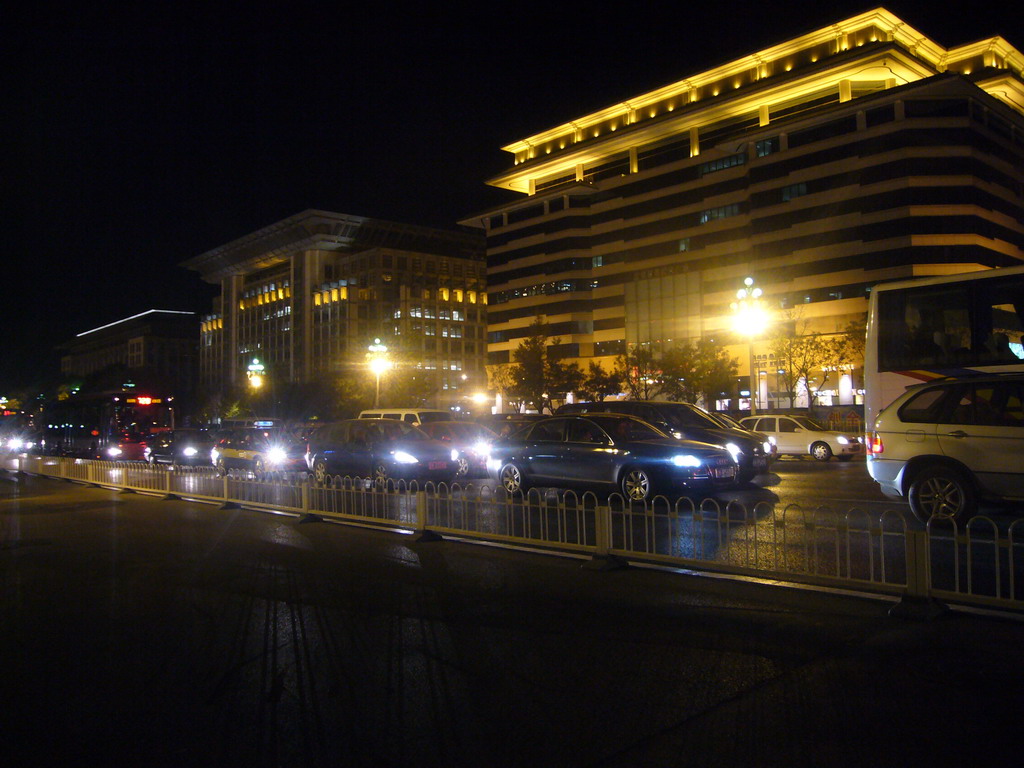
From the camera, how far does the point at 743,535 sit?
9828 millimetres

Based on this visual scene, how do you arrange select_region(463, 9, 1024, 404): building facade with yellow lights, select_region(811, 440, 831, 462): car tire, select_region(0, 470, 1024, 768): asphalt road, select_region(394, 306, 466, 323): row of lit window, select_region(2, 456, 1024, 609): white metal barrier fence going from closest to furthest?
select_region(0, 470, 1024, 768): asphalt road, select_region(2, 456, 1024, 609): white metal barrier fence, select_region(811, 440, 831, 462): car tire, select_region(463, 9, 1024, 404): building facade with yellow lights, select_region(394, 306, 466, 323): row of lit window

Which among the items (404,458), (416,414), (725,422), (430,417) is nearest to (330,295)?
(430,417)

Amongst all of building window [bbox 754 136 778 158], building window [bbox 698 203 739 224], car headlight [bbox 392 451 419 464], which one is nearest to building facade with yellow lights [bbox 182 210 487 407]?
building window [bbox 698 203 739 224]

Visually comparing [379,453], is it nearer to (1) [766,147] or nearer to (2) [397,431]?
(2) [397,431]

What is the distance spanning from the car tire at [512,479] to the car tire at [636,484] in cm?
215

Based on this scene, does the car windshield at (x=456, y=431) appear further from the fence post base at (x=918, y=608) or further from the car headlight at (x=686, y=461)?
the fence post base at (x=918, y=608)

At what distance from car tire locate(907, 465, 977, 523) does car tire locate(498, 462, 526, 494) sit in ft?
21.1

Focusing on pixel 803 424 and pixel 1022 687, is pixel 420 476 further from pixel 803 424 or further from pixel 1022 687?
pixel 803 424

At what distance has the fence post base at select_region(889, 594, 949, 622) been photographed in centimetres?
621

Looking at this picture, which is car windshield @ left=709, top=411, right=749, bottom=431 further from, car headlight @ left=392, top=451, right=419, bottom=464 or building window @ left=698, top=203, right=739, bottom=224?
building window @ left=698, top=203, right=739, bottom=224

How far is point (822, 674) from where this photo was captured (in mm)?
5008

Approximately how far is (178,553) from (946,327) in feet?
38.8

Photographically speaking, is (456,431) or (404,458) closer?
(404,458)

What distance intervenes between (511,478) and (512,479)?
34mm
